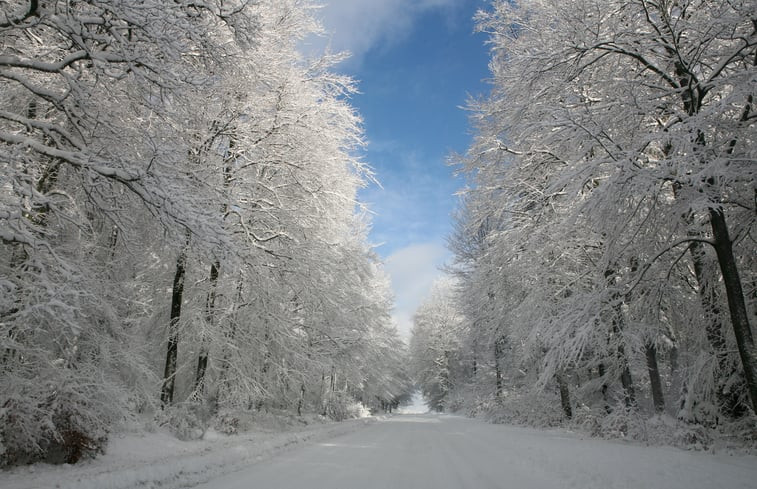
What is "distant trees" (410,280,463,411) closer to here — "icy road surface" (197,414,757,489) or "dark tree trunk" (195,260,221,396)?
"dark tree trunk" (195,260,221,396)

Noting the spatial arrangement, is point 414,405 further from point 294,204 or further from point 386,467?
point 386,467

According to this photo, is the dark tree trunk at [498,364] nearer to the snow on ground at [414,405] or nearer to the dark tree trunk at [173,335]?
the dark tree trunk at [173,335]

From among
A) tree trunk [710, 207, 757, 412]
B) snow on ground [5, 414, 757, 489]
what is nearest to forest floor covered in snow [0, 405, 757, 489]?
snow on ground [5, 414, 757, 489]

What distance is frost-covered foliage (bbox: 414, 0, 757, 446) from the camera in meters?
6.61

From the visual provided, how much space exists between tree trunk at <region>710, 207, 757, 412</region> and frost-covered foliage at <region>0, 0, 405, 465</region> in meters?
8.08

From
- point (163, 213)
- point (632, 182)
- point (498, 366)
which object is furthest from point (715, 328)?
point (498, 366)

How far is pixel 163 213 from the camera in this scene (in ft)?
19.2

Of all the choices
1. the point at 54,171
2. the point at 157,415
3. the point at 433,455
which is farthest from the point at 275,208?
the point at 433,455

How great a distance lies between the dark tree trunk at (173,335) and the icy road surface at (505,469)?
428 centimetres

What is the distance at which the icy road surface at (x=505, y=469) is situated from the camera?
18.2 ft

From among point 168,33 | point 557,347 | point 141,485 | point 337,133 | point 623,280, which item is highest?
point 337,133

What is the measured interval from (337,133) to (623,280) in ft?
29.5

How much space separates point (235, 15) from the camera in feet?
23.8

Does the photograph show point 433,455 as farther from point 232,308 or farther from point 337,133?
point 337,133
